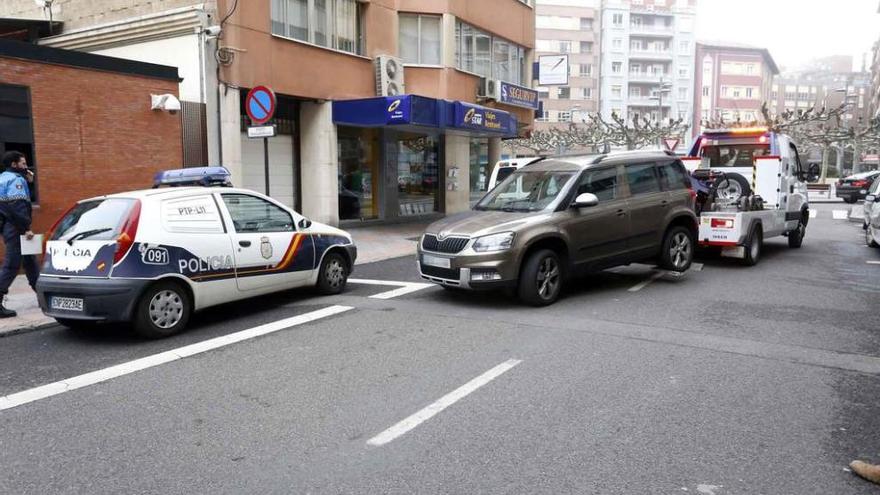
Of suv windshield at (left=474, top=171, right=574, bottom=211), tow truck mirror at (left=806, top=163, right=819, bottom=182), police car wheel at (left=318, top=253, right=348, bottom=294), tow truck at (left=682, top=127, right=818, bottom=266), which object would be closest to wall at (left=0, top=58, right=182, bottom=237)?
police car wheel at (left=318, top=253, right=348, bottom=294)

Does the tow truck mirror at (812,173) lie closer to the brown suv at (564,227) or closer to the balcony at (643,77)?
the brown suv at (564,227)

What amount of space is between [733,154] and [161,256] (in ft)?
38.1

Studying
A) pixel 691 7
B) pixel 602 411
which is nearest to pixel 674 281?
pixel 602 411

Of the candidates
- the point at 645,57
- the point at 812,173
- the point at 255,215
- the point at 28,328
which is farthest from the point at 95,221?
the point at 645,57

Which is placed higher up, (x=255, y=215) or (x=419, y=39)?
(x=419, y=39)

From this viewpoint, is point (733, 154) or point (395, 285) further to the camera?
point (733, 154)

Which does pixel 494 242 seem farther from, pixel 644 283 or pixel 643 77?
pixel 643 77

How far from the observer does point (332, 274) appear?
30.9 feet

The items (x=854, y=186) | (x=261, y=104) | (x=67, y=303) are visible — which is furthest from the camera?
(x=854, y=186)

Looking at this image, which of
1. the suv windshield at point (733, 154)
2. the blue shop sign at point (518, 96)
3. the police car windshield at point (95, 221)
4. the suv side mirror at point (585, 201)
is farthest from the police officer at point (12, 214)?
the blue shop sign at point (518, 96)

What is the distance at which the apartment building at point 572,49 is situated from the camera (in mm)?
87188

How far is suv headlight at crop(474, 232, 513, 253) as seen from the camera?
317 inches

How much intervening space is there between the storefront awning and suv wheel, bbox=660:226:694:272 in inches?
323

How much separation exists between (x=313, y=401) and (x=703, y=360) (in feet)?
11.3
